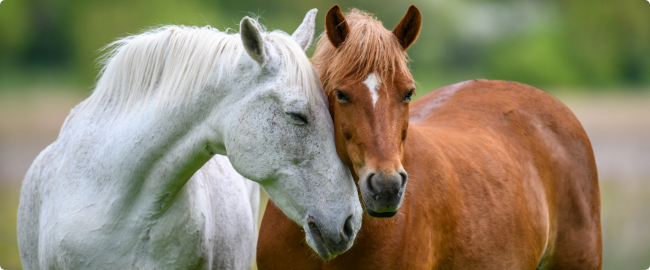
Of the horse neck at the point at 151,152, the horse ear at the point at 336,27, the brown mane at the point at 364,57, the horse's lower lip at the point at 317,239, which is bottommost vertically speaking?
the horse's lower lip at the point at 317,239

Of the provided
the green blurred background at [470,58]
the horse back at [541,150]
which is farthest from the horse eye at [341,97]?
the green blurred background at [470,58]

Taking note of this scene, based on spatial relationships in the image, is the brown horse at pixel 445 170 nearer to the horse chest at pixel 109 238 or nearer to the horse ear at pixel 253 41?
the horse ear at pixel 253 41

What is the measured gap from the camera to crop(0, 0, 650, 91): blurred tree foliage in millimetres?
19844

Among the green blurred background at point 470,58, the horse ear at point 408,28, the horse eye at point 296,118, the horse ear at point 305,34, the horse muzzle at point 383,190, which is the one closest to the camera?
the horse muzzle at point 383,190

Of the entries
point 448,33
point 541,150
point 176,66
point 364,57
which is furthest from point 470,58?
point 176,66

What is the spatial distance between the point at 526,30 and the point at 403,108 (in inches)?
1211

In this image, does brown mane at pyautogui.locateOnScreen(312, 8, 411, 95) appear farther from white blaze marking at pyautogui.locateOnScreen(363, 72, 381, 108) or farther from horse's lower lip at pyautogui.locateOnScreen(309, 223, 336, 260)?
horse's lower lip at pyautogui.locateOnScreen(309, 223, 336, 260)

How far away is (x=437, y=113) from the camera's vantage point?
4164 mm

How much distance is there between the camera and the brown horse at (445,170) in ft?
7.86

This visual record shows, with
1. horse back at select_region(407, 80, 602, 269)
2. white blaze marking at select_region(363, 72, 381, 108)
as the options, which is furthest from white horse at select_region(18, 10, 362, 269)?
horse back at select_region(407, 80, 602, 269)

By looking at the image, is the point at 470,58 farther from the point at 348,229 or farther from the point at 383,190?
the point at 383,190

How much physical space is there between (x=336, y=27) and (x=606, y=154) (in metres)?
11.0

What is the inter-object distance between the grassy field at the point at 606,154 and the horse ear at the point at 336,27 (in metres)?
3.54

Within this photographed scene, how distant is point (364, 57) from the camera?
245 centimetres
